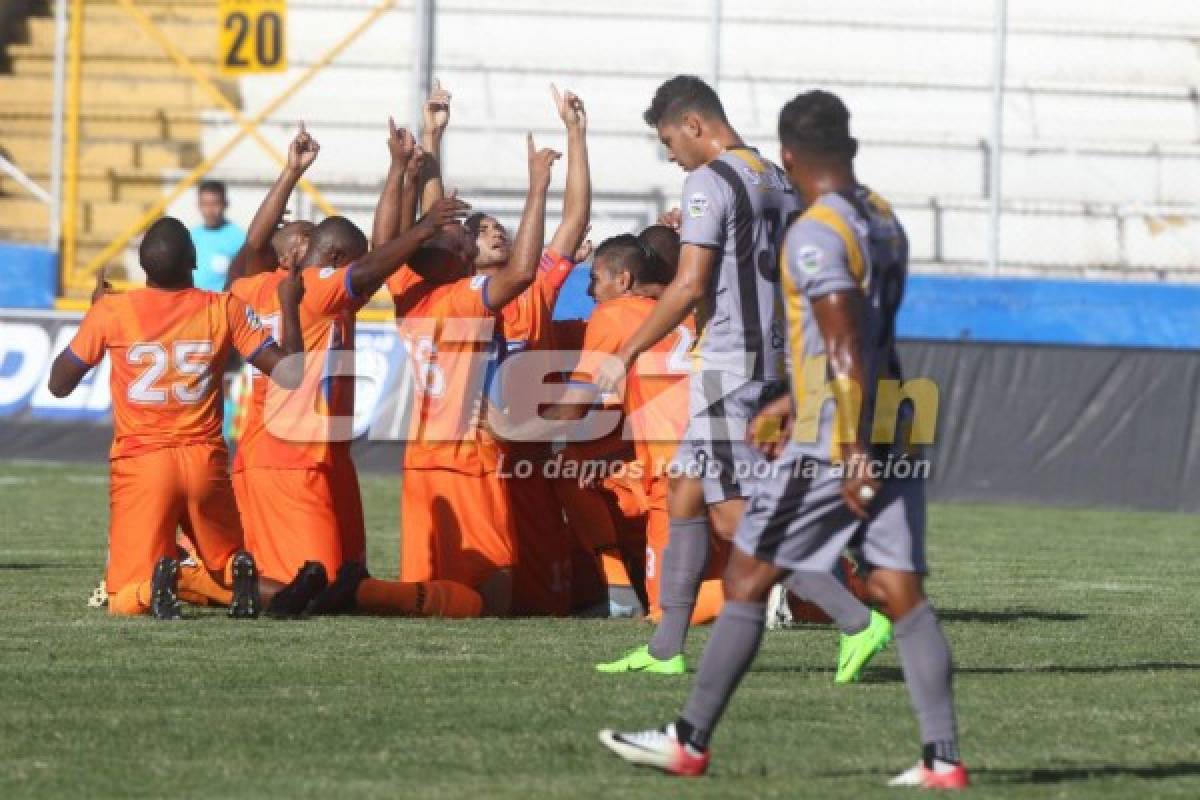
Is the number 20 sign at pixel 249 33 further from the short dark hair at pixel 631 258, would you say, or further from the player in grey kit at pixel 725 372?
the player in grey kit at pixel 725 372

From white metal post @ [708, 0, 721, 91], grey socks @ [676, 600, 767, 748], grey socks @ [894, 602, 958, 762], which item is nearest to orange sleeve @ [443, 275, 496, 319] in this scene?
grey socks @ [676, 600, 767, 748]

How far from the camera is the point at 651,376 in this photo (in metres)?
11.4

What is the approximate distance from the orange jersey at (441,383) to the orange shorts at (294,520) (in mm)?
469

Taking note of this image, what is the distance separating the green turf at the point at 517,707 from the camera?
6.89m

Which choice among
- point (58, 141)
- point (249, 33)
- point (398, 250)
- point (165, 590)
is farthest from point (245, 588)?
point (249, 33)

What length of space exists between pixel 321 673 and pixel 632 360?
1.81m

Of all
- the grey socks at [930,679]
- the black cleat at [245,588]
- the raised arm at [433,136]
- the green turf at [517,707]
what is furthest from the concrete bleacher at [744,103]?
the grey socks at [930,679]

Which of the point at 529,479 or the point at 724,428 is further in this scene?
the point at 529,479

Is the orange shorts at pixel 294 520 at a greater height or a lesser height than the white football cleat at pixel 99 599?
greater

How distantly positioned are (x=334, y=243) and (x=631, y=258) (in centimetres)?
164

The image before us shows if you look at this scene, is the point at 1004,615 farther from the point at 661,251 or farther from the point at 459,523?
the point at 459,523

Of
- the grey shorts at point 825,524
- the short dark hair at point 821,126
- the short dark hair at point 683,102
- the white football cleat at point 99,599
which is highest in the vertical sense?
the short dark hair at point 683,102

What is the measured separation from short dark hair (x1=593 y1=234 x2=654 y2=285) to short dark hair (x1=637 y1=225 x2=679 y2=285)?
22 millimetres

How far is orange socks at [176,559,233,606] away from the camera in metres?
11.5
